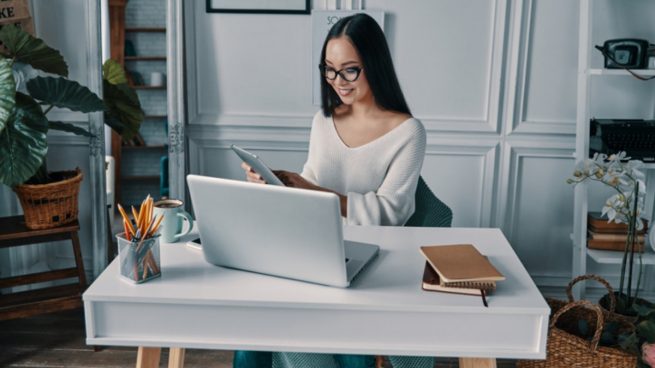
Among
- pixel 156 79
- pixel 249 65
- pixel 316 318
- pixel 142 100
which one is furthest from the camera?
pixel 142 100

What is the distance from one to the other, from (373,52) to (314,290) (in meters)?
0.88

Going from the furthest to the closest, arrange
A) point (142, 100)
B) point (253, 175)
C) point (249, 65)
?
point (142, 100), point (249, 65), point (253, 175)

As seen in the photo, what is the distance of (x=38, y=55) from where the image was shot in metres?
2.53

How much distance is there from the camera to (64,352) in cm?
256

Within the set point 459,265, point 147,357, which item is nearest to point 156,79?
point 147,357

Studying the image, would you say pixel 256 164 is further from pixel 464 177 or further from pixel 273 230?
pixel 464 177

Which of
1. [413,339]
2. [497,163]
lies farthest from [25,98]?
[497,163]

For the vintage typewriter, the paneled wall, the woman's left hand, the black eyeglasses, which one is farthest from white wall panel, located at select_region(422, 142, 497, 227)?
the woman's left hand

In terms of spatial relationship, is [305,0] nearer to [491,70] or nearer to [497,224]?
[491,70]

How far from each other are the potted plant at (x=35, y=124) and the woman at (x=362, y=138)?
1.07 meters

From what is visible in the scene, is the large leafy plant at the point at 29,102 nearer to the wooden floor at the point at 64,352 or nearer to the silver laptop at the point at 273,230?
the wooden floor at the point at 64,352

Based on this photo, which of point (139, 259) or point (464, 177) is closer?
point (139, 259)

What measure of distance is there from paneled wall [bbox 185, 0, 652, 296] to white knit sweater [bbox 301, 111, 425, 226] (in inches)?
40.8

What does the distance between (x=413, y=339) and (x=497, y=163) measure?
2.00 m
